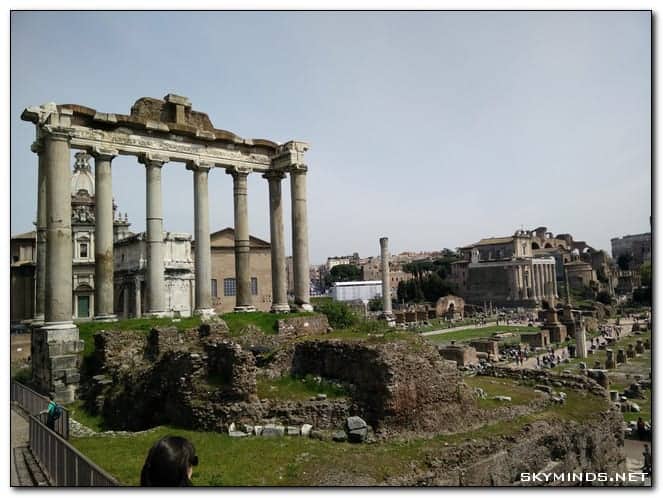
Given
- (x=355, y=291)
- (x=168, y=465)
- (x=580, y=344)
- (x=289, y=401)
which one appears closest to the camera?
(x=168, y=465)

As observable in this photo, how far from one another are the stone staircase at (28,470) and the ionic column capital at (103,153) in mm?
9628

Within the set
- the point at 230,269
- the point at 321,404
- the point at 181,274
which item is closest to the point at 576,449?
the point at 321,404

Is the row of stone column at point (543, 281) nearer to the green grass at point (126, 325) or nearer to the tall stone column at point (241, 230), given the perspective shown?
the tall stone column at point (241, 230)

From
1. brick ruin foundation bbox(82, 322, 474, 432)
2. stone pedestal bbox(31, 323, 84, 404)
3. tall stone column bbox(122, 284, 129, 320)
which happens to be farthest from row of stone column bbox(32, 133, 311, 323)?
tall stone column bbox(122, 284, 129, 320)

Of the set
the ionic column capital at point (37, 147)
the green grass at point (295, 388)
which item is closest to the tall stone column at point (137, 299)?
the ionic column capital at point (37, 147)

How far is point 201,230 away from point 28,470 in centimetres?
1096

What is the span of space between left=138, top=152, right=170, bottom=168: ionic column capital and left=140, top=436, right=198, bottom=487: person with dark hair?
15712mm

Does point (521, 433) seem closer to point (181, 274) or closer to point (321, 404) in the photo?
point (321, 404)

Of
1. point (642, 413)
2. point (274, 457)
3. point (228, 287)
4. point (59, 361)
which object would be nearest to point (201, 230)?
point (59, 361)

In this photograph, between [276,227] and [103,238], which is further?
[276,227]

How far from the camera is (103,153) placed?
16.6m

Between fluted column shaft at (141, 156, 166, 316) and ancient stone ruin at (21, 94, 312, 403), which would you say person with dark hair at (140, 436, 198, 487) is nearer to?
ancient stone ruin at (21, 94, 312, 403)

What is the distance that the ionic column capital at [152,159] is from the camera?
17.6 metres

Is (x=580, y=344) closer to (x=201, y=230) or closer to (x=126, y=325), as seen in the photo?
(x=201, y=230)
